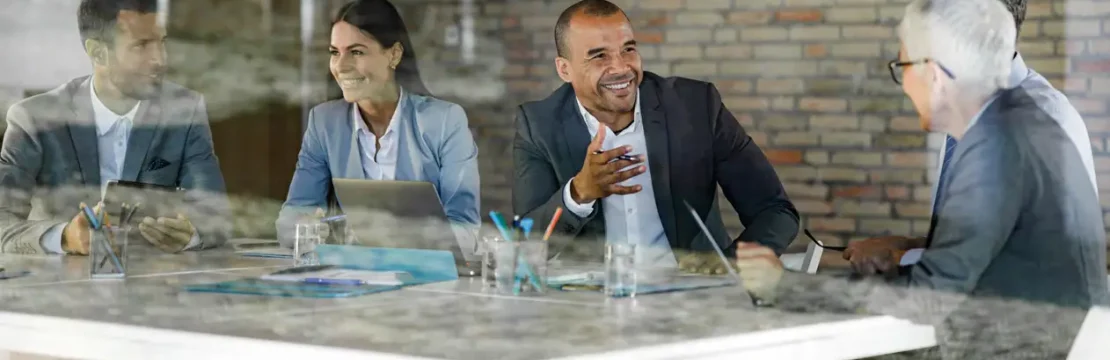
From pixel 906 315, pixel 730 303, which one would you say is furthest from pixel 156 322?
pixel 906 315

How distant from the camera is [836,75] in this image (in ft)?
8.71

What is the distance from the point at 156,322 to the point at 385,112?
165 centimetres

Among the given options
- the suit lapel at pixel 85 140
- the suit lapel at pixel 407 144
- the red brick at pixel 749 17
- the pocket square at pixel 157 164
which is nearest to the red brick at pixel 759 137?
the red brick at pixel 749 17

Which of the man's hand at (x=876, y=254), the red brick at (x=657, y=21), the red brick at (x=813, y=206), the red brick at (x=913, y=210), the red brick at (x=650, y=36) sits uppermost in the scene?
the red brick at (x=657, y=21)

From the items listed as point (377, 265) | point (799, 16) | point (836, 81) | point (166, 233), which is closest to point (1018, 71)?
point (836, 81)

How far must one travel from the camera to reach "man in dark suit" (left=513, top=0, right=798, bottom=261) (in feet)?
9.95

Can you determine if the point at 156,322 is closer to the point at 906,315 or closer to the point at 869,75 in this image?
the point at 906,315

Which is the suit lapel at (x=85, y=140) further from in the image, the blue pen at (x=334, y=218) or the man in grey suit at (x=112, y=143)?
the blue pen at (x=334, y=218)

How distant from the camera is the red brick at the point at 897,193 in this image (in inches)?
100

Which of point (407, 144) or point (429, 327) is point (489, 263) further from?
point (407, 144)

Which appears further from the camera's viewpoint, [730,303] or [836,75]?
[836,75]

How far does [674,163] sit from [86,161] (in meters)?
1.96

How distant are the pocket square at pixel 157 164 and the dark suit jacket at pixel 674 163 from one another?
130 centimetres

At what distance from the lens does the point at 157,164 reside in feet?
13.0
